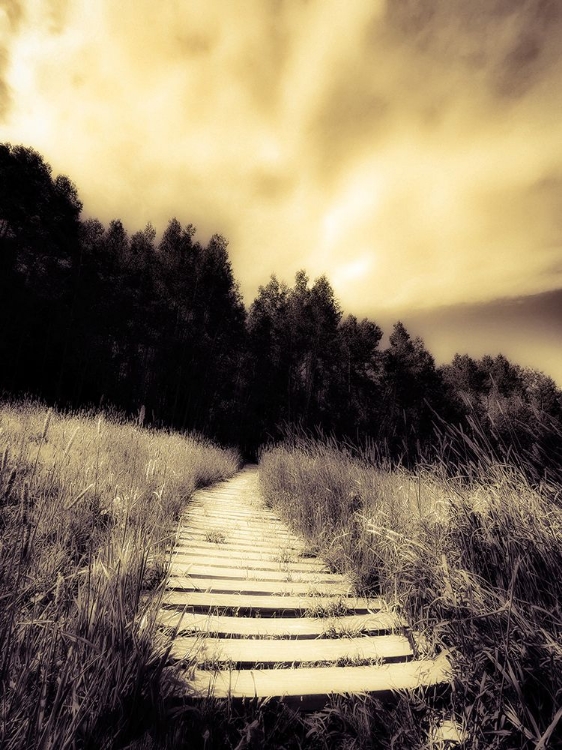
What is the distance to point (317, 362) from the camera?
26.6 m

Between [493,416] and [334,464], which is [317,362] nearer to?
[334,464]

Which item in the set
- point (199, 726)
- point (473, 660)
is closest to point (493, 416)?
point (473, 660)

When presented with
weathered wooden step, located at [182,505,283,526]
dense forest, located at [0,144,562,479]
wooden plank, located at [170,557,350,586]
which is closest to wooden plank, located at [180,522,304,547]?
weathered wooden step, located at [182,505,283,526]

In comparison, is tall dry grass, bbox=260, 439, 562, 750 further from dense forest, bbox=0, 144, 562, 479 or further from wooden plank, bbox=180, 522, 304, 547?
dense forest, bbox=0, 144, 562, 479

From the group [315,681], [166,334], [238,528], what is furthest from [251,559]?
[166,334]

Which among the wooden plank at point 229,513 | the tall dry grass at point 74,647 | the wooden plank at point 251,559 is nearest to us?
the tall dry grass at point 74,647

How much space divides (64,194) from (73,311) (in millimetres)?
6765

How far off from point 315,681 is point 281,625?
48 cm

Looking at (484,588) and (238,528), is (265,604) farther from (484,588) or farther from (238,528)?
(238,528)

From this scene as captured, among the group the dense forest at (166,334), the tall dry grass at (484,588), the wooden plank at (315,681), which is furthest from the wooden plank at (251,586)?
the dense forest at (166,334)

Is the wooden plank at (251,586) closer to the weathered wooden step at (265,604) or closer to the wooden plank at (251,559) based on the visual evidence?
the weathered wooden step at (265,604)

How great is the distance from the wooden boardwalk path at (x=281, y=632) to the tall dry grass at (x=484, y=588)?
14cm

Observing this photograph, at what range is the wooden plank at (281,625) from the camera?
1565 mm

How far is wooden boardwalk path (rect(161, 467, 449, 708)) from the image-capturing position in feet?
4.08
